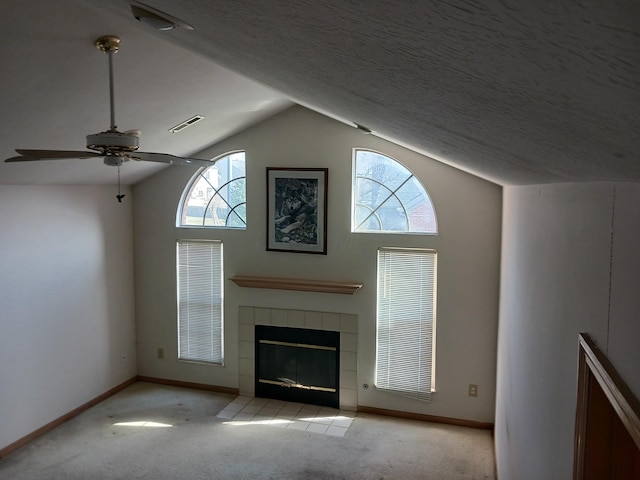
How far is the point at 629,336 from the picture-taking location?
1104mm

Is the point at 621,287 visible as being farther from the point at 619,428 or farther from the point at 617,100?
the point at 617,100

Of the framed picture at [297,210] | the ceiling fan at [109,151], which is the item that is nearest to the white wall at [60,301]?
the framed picture at [297,210]

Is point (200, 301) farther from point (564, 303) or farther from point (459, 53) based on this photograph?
point (459, 53)

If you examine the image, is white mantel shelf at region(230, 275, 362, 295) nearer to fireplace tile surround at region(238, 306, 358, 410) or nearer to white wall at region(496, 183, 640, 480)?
fireplace tile surround at region(238, 306, 358, 410)

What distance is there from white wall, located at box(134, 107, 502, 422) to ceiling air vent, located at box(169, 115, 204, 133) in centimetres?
95

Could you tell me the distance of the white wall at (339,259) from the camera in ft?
16.9

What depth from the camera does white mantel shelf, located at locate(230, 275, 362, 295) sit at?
546 centimetres

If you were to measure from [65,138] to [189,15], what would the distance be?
9.99 feet

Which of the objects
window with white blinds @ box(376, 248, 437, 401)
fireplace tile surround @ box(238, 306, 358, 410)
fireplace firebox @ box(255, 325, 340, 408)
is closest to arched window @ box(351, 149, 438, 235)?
window with white blinds @ box(376, 248, 437, 401)

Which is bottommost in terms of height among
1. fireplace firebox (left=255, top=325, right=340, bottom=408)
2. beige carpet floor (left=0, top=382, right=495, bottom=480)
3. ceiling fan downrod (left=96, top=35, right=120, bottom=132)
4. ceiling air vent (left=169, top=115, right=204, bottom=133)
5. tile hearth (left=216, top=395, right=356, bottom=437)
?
beige carpet floor (left=0, top=382, right=495, bottom=480)

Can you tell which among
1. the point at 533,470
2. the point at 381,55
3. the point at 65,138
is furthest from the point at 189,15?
the point at 65,138

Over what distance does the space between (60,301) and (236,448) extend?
7.49 feet

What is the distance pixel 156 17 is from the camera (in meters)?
1.78

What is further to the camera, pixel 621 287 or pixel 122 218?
pixel 122 218
